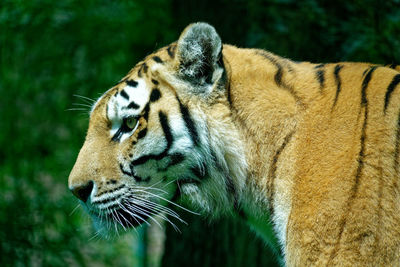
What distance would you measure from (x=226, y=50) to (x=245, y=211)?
97 cm

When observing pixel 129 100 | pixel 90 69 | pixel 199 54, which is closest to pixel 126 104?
pixel 129 100

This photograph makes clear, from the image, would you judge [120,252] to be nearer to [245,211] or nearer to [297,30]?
[297,30]

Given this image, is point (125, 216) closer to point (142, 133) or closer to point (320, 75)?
point (142, 133)

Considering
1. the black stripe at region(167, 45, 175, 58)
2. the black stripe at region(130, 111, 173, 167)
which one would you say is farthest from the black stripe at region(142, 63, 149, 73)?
the black stripe at region(130, 111, 173, 167)

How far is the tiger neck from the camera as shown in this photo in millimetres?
2574

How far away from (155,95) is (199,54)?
1.11ft

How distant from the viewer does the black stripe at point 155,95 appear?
111 inches

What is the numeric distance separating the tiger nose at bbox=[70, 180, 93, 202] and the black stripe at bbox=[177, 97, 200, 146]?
0.62 meters

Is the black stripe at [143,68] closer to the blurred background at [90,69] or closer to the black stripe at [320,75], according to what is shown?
the black stripe at [320,75]

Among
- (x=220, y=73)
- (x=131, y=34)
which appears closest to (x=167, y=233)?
(x=131, y=34)

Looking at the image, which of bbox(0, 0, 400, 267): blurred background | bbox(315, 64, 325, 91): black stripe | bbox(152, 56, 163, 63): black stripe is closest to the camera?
bbox(315, 64, 325, 91): black stripe

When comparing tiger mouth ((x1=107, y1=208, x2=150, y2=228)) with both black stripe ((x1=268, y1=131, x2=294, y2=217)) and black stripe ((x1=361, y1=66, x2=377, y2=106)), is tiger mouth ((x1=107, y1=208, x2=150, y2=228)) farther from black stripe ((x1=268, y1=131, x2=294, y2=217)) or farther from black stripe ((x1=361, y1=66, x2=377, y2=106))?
black stripe ((x1=361, y1=66, x2=377, y2=106))

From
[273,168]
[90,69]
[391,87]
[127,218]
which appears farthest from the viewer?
[90,69]

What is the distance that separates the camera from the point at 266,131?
2.67 meters
